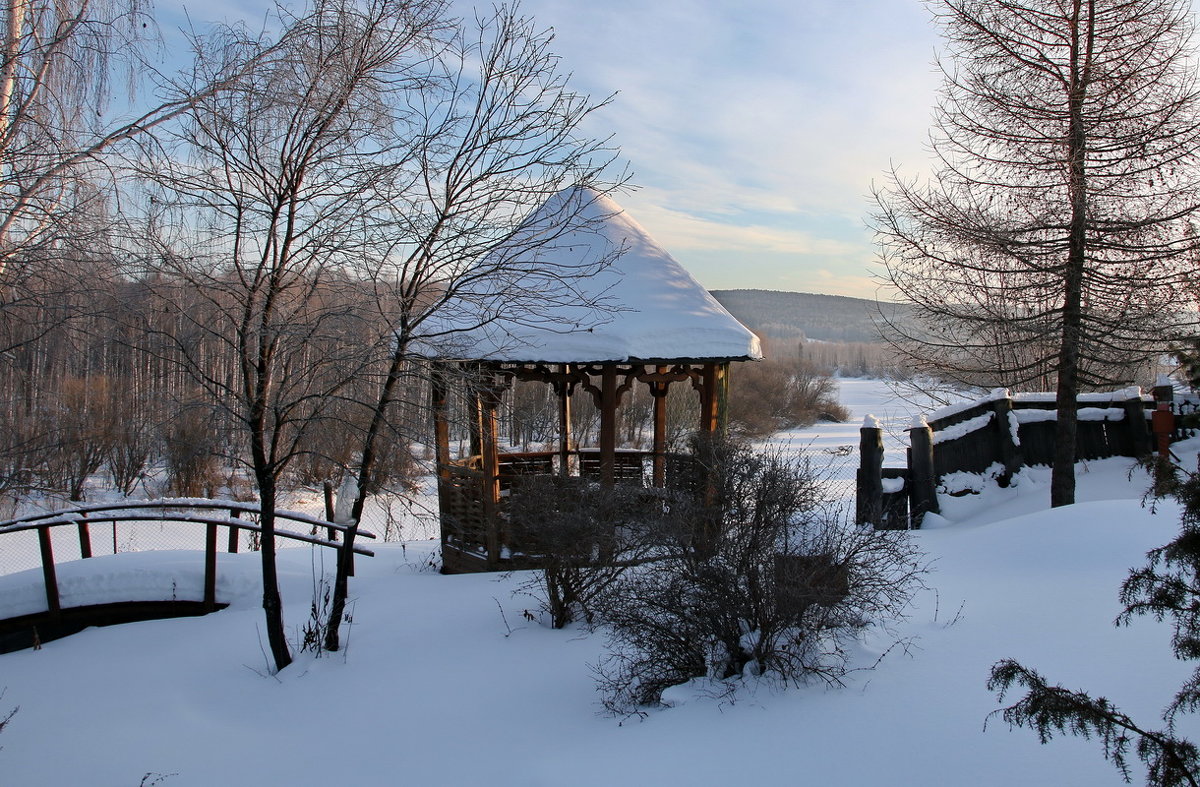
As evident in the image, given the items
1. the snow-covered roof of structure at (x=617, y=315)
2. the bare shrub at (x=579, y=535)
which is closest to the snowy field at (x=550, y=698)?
the bare shrub at (x=579, y=535)

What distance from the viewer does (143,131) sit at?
232 inches

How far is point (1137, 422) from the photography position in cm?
1155

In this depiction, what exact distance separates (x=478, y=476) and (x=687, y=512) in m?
4.28

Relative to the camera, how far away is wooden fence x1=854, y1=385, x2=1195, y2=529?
1012 centimetres

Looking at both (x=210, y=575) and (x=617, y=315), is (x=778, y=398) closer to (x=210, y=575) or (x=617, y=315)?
(x=617, y=315)

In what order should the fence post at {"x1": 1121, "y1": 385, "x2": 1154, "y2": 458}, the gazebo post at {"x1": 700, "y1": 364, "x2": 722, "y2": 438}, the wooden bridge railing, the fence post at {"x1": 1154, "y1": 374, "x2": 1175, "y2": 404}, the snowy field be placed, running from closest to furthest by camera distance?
the snowy field < the wooden bridge railing < the gazebo post at {"x1": 700, "y1": 364, "x2": 722, "y2": 438} < the fence post at {"x1": 1154, "y1": 374, "x2": 1175, "y2": 404} < the fence post at {"x1": 1121, "y1": 385, "x2": 1154, "y2": 458}

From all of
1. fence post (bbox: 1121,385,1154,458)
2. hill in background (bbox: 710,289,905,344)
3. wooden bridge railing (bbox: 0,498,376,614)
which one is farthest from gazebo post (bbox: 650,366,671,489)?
hill in background (bbox: 710,289,905,344)

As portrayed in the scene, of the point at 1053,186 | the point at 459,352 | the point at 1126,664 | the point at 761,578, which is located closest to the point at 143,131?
the point at 459,352

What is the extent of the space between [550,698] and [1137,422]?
1006 cm

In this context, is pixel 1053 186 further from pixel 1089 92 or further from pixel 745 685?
pixel 745 685

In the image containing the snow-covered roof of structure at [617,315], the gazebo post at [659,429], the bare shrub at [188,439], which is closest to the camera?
the bare shrub at [188,439]

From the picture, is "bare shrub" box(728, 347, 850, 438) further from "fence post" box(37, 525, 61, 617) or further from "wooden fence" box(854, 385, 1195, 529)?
"fence post" box(37, 525, 61, 617)

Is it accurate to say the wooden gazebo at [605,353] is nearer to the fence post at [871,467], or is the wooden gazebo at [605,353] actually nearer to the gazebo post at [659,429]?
the gazebo post at [659,429]

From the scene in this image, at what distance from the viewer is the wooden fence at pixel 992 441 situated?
1012 centimetres
